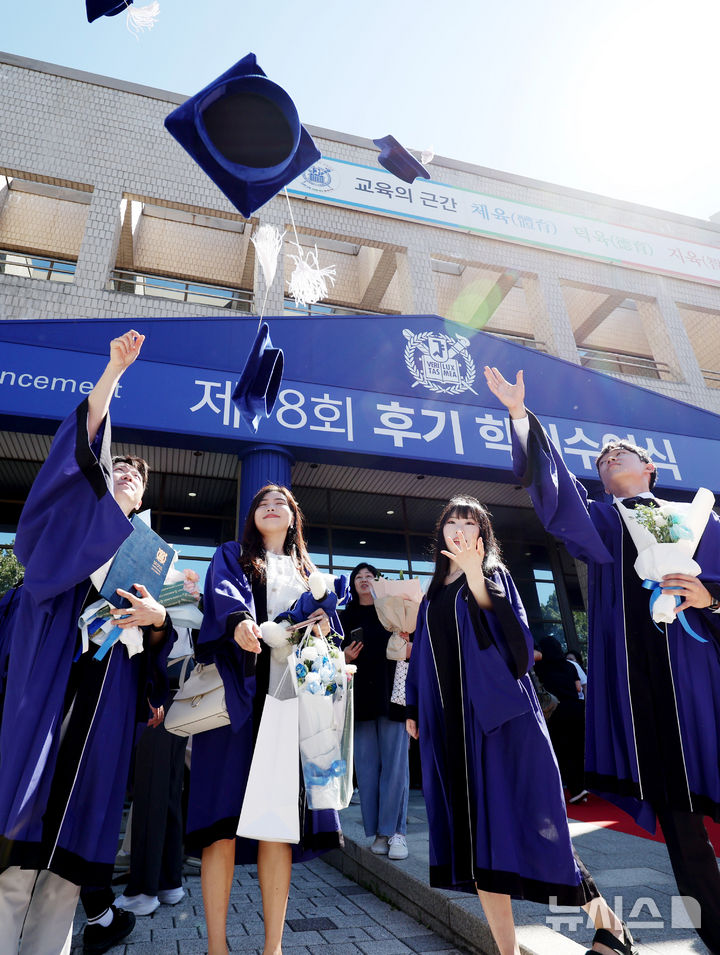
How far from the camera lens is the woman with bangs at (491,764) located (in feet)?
6.62

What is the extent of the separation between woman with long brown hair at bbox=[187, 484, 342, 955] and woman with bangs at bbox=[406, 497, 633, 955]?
0.46 meters

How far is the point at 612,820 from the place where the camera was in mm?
4723

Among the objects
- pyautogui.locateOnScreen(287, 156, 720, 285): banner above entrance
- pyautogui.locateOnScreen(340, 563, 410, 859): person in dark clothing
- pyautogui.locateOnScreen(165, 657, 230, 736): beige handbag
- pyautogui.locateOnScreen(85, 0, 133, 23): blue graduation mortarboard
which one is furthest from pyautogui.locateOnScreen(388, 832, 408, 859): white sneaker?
pyautogui.locateOnScreen(287, 156, 720, 285): banner above entrance

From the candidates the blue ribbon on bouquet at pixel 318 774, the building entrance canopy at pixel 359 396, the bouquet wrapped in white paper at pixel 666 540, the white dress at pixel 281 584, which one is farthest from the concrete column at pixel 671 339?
the blue ribbon on bouquet at pixel 318 774

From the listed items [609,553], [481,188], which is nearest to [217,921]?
[609,553]

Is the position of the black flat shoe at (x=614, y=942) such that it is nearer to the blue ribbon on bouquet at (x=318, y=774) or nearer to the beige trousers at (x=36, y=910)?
the blue ribbon on bouquet at (x=318, y=774)

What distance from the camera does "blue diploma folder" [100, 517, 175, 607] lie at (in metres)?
2.11

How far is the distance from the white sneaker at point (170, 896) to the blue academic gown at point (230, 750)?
124 cm

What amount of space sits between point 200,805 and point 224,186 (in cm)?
270

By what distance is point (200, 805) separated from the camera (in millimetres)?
2154

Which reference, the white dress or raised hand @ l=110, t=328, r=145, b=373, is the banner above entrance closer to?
raised hand @ l=110, t=328, r=145, b=373

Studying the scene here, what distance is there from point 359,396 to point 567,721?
4.51 m

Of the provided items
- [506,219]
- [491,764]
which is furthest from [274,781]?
[506,219]

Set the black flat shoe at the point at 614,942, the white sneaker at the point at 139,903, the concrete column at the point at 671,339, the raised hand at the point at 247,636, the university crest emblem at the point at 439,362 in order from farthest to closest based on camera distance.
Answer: the concrete column at the point at 671,339
the university crest emblem at the point at 439,362
the white sneaker at the point at 139,903
the raised hand at the point at 247,636
the black flat shoe at the point at 614,942
